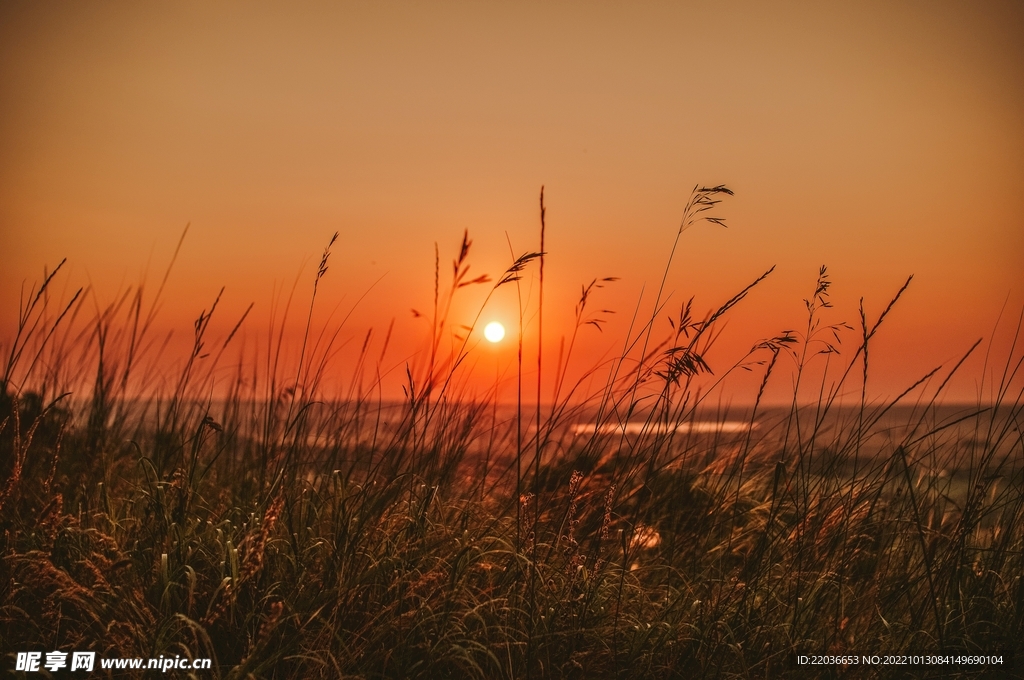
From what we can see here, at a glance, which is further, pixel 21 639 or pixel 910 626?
pixel 910 626

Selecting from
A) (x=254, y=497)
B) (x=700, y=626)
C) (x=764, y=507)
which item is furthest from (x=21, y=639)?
(x=764, y=507)

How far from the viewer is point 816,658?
2004 mm

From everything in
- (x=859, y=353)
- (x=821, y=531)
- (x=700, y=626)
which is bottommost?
(x=700, y=626)

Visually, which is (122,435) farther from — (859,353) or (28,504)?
(859,353)

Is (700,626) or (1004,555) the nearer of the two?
(700,626)

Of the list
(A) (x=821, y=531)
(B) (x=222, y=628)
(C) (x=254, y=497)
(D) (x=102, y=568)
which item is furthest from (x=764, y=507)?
(D) (x=102, y=568)

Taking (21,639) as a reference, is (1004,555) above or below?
above

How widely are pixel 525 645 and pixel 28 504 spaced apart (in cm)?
182

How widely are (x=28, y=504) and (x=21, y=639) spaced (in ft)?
2.89

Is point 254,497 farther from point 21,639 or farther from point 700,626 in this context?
point 700,626

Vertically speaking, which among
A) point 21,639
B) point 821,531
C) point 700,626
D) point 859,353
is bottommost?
point 21,639

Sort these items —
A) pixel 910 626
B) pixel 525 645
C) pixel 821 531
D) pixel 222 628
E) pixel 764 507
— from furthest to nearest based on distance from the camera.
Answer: pixel 764 507
pixel 821 531
pixel 910 626
pixel 525 645
pixel 222 628

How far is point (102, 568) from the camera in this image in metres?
1.92

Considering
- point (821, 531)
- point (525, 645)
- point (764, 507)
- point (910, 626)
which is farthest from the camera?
point (764, 507)
